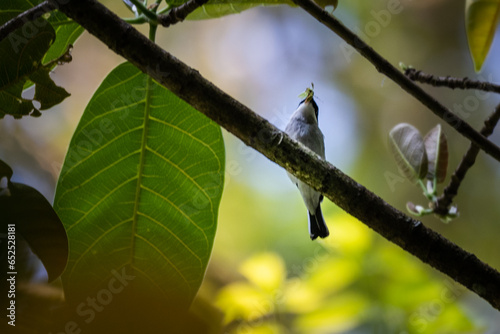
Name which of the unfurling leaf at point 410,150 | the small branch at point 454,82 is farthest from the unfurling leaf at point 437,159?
the small branch at point 454,82

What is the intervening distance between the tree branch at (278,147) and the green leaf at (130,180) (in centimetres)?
24

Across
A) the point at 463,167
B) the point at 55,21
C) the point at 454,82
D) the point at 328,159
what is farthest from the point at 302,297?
the point at 55,21

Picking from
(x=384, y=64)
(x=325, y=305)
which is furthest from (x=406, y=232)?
(x=325, y=305)

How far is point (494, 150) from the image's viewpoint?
717 millimetres

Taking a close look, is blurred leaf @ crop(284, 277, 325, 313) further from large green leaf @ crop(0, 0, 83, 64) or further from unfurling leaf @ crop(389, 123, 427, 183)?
large green leaf @ crop(0, 0, 83, 64)

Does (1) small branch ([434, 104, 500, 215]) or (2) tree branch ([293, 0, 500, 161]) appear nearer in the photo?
(2) tree branch ([293, 0, 500, 161])

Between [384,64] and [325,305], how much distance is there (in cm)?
70

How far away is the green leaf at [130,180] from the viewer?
2.67ft

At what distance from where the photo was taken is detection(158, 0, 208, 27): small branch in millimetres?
697

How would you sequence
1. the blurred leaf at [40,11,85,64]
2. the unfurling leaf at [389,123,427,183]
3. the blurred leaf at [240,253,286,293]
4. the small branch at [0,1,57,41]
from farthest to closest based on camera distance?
the blurred leaf at [240,253,286,293] → the unfurling leaf at [389,123,427,183] → the blurred leaf at [40,11,85,64] → the small branch at [0,1,57,41]

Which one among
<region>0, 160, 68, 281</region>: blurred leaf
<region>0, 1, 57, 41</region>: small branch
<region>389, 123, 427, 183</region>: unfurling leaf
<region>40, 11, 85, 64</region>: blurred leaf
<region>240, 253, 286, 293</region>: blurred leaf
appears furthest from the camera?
<region>240, 253, 286, 293</region>: blurred leaf

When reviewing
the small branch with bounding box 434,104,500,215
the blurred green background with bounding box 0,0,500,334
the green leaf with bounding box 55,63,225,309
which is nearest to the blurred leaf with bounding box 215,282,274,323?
the blurred green background with bounding box 0,0,500,334

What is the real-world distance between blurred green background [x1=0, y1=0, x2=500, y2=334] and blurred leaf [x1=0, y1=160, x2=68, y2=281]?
1.36ft

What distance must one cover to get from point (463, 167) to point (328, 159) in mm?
514
